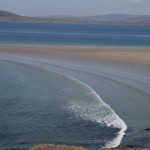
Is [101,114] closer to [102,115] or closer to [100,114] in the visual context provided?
[100,114]

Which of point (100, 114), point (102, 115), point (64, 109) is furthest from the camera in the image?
point (64, 109)

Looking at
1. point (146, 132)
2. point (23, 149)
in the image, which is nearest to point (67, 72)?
point (146, 132)

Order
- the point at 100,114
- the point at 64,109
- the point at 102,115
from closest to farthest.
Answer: the point at 102,115
the point at 100,114
the point at 64,109

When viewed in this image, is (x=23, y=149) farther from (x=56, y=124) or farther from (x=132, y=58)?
(x=132, y=58)

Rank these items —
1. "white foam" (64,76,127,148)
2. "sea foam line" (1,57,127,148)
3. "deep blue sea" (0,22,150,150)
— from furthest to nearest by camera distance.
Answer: "white foam" (64,76,127,148) → "sea foam line" (1,57,127,148) → "deep blue sea" (0,22,150,150)

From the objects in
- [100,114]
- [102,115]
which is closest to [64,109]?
[100,114]

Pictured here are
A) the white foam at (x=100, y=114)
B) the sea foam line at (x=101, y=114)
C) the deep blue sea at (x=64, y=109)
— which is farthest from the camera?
the white foam at (x=100, y=114)

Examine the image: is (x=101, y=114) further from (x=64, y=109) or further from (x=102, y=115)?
(x=64, y=109)

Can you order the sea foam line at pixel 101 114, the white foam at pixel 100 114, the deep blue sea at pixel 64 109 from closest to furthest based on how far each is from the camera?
the deep blue sea at pixel 64 109, the sea foam line at pixel 101 114, the white foam at pixel 100 114

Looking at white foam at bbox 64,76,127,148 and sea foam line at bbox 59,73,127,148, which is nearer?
sea foam line at bbox 59,73,127,148

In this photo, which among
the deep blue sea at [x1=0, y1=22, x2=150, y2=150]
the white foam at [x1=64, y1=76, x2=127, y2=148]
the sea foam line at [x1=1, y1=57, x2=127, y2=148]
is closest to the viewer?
the deep blue sea at [x1=0, y1=22, x2=150, y2=150]

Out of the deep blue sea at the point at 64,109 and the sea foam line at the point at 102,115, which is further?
the sea foam line at the point at 102,115

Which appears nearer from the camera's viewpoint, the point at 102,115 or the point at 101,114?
the point at 102,115

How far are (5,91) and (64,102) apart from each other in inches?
161
